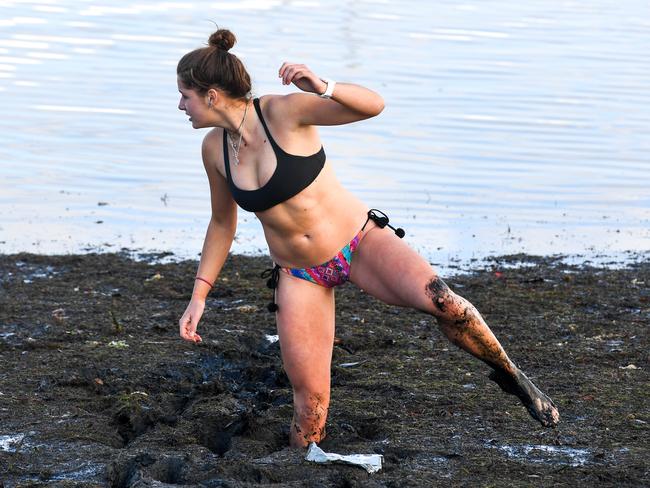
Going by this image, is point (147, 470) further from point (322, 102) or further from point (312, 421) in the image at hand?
point (322, 102)

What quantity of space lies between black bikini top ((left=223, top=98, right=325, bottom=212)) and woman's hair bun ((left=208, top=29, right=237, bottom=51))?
341 mm

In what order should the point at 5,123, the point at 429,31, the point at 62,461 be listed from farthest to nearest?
the point at 429,31 → the point at 5,123 → the point at 62,461

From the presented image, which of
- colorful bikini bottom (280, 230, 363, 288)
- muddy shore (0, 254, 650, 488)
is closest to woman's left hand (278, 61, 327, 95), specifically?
colorful bikini bottom (280, 230, 363, 288)

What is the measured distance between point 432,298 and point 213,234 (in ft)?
4.01

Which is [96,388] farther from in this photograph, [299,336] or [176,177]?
[176,177]

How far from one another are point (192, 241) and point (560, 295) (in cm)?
359

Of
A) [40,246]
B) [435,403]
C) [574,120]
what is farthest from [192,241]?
[574,120]

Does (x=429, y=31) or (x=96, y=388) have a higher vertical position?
(x=429, y=31)

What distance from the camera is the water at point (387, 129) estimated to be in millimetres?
11297

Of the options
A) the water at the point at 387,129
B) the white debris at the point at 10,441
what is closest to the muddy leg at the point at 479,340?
the white debris at the point at 10,441

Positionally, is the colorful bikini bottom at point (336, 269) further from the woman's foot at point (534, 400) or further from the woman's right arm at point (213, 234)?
the woman's foot at point (534, 400)

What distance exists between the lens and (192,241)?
10672 mm

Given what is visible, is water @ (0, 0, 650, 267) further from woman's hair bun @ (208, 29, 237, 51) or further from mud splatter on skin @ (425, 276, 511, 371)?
woman's hair bun @ (208, 29, 237, 51)

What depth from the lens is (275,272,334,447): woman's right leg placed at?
552 cm
